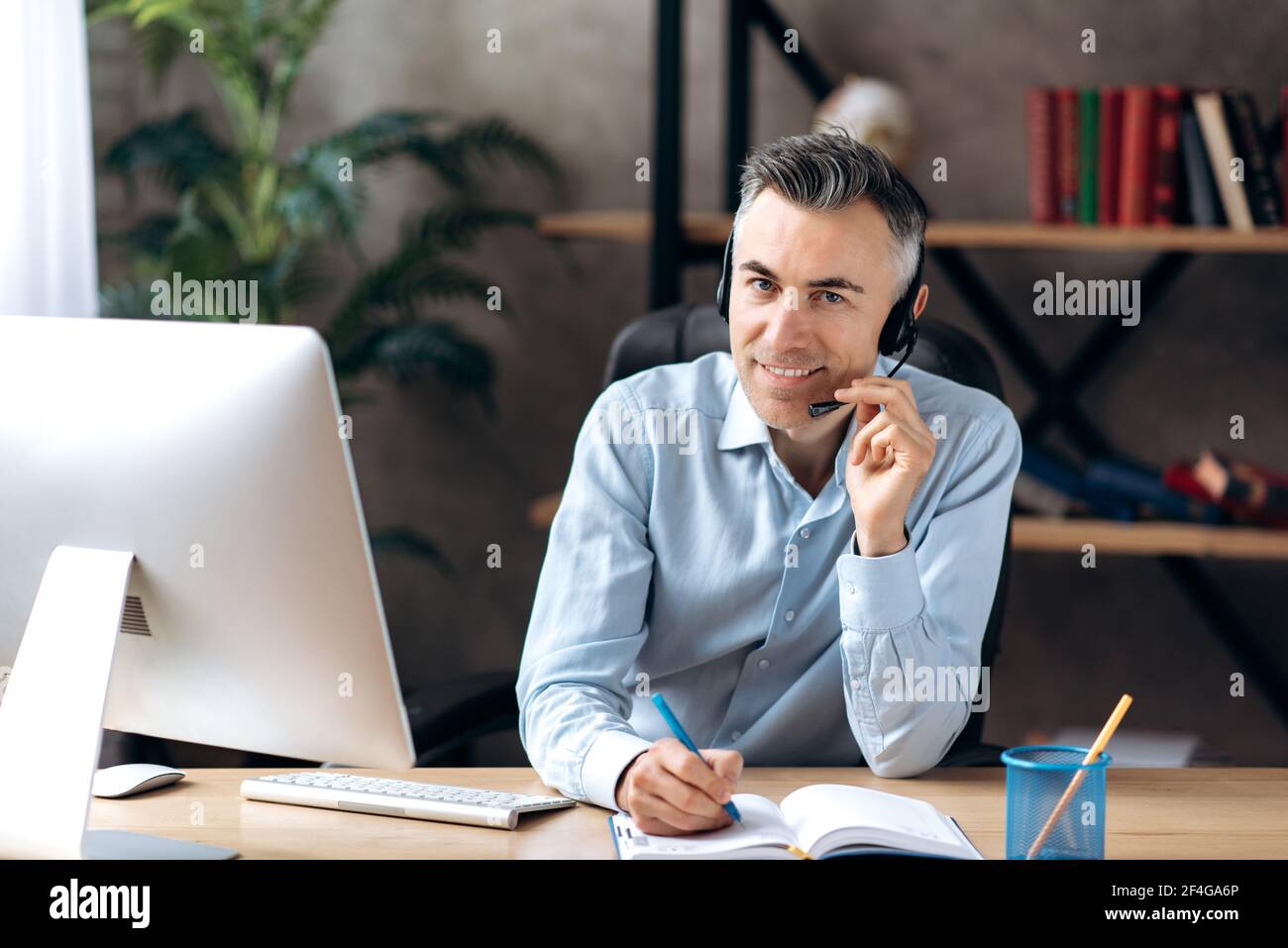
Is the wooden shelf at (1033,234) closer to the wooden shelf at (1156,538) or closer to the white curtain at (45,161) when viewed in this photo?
the wooden shelf at (1156,538)

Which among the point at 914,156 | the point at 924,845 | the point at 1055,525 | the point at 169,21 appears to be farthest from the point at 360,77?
the point at 924,845

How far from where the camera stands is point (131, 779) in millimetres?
1223

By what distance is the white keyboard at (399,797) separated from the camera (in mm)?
1136

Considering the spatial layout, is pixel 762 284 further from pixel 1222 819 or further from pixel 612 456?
pixel 1222 819

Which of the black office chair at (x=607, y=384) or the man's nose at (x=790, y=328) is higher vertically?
the man's nose at (x=790, y=328)

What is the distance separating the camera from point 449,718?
5.17 feet

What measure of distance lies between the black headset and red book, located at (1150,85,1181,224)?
1.14 meters

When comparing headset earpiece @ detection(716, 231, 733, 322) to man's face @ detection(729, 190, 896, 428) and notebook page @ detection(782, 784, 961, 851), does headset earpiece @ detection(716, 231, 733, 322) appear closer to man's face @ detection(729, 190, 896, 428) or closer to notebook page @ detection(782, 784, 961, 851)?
man's face @ detection(729, 190, 896, 428)

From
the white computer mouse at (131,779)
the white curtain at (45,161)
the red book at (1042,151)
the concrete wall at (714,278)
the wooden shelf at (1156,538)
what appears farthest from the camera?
the concrete wall at (714,278)

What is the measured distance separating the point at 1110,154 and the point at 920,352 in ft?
3.48

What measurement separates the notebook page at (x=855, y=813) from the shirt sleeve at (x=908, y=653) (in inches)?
3.9

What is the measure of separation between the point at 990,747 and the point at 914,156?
1.64m

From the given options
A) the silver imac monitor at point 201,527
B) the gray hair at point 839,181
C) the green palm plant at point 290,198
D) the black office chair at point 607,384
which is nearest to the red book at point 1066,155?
the black office chair at point 607,384

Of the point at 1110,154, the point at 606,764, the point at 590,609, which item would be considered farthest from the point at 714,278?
the point at 606,764
